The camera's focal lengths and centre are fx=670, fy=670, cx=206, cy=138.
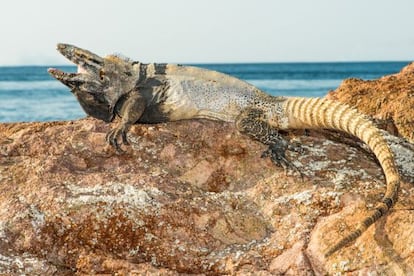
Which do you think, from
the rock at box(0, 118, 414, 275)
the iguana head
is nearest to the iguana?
the iguana head

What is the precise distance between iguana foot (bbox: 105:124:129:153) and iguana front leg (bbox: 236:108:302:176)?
988 mm

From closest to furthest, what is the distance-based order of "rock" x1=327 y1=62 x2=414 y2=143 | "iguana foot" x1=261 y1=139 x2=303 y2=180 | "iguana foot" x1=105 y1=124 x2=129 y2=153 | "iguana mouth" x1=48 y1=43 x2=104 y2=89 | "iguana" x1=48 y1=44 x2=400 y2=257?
"iguana foot" x1=261 y1=139 x2=303 y2=180 → "iguana foot" x1=105 y1=124 x2=129 y2=153 → "iguana" x1=48 y1=44 x2=400 y2=257 → "iguana mouth" x1=48 y1=43 x2=104 y2=89 → "rock" x1=327 y1=62 x2=414 y2=143

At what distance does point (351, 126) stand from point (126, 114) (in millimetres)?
1923

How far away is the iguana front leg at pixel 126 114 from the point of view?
545 centimetres

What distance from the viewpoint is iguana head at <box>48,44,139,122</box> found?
235 inches

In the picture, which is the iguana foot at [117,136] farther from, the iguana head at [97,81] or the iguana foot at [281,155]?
the iguana foot at [281,155]

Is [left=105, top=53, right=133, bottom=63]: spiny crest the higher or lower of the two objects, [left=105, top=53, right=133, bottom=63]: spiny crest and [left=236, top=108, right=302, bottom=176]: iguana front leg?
the higher

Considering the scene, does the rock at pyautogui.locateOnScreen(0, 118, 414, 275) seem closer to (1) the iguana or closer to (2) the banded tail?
(2) the banded tail

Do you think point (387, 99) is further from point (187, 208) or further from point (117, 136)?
point (187, 208)

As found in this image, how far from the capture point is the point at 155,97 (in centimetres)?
622

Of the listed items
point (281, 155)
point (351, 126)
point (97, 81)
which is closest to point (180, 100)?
point (97, 81)

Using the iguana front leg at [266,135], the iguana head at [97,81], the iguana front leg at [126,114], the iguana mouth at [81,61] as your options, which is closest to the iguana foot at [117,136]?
the iguana front leg at [126,114]

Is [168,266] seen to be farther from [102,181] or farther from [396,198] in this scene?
[396,198]

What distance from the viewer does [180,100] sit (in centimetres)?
620
